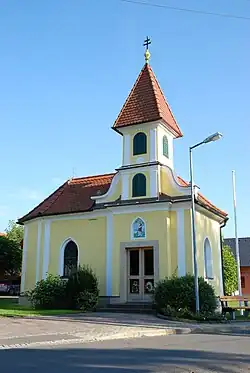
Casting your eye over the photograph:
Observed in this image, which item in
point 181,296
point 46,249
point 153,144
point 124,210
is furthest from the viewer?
point 46,249

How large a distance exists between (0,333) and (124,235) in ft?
38.1

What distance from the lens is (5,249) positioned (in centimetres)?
4962

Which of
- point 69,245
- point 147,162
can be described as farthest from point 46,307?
point 147,162

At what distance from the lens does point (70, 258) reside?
83.1ft

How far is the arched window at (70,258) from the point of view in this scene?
2506 cm

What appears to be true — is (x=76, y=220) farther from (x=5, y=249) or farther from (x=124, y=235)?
(x=5, y=249)

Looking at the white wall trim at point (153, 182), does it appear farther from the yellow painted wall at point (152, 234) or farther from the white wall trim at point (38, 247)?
the white wall trim at point (38, 247)

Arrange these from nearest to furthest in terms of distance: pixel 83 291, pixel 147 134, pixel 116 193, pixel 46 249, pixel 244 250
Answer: pixel 83 291
pixel 116 193
pixel 147 134
pixel 46 249
pixel 244 250

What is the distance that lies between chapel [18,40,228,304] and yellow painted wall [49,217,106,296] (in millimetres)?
54

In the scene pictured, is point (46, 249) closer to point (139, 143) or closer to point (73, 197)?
point (73, 197)

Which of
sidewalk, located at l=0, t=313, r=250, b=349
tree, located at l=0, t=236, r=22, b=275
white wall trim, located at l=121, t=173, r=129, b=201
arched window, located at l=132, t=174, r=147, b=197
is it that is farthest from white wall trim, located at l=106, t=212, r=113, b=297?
tree, located at l=0, t=236, r=22, b=275

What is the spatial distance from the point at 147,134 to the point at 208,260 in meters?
7.79

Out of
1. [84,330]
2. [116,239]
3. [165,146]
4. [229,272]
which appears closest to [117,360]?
[84,330]

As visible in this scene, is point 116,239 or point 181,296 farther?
point 116,239
